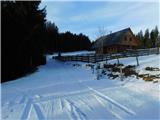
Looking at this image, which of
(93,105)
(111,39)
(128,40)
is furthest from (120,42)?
(93,105)

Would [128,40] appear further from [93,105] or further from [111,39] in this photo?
[93,105]

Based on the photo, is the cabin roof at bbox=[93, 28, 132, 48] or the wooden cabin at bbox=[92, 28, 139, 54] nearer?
the wooden cabin at bbox=[92, 28, 139, 54]

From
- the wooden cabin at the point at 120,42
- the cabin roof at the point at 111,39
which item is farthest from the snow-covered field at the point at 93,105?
the cabin roof at the point at 111,39

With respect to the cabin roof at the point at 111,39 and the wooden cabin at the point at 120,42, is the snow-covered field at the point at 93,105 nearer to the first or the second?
the wooden cabin at the point at 120,42

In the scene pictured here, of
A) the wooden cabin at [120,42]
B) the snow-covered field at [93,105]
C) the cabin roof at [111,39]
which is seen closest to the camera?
the snow-covered field at [93,105]

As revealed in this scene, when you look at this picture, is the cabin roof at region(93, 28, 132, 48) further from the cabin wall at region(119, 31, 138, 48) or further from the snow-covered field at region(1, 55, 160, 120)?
the snow-covered field at region(1, 55, 160, 120)

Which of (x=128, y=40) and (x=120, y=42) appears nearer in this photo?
(x=120, y=42)

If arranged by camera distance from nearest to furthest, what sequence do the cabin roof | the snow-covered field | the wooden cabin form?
the snow-covered field → the wooden cabin → the cabin roof

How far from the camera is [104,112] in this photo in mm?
7832

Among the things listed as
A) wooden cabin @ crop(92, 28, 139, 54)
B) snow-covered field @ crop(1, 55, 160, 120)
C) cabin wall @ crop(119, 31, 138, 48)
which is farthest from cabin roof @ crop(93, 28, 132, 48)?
snow-covered field @ crop(1, 55, 160, 120)

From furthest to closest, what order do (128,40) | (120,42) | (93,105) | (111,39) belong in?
(111,39) < (128,40) < (120,42) < (93,105)

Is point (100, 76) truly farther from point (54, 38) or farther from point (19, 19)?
point (54, 38)

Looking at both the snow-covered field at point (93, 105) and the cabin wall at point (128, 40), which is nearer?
the snow-covered field at point (93, 105)

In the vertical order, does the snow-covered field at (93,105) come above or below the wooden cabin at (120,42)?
below
